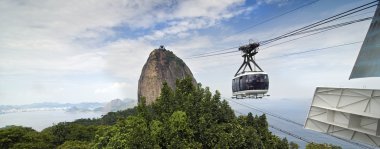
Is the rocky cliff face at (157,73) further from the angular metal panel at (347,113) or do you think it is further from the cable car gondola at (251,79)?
the angular metal panel at (347,113)

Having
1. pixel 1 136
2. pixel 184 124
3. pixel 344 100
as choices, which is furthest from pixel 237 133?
pixel 1 136

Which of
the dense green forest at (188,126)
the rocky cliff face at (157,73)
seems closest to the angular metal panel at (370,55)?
the dense green forest at (188,126)

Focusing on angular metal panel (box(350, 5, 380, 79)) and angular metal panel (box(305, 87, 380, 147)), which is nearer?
angular metal panel (box(350, 5, 380, 79))

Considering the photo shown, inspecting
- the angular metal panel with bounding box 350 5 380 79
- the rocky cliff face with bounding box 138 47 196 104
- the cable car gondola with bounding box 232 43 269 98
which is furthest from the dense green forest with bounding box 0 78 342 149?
the rocky cliff face with bounding box 138 47 196 104

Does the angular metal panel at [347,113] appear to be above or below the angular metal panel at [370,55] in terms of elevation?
below

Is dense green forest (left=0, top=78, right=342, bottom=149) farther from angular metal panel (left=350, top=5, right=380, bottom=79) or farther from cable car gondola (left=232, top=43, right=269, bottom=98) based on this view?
angular metal panel (left=350, top=5, right=380, bottom=79)

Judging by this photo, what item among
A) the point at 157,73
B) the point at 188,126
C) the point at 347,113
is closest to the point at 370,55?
the point at 347,113

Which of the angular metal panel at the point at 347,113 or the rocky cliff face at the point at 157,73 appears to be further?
the rocky cliff face at the point at 157,73

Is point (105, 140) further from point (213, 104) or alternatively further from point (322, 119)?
point (322, 119)
